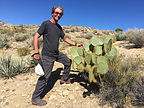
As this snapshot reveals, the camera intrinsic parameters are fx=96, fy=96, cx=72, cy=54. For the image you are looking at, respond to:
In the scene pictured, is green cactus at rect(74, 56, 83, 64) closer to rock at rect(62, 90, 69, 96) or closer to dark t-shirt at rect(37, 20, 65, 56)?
dark t-shirt at rect(37, 20, 65, 56)

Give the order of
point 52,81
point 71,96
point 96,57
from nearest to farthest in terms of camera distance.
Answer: point 96,57 < point 71,96 < point 52,81

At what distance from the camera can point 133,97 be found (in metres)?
1.81

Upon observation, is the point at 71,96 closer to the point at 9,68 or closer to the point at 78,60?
the point at 78,60

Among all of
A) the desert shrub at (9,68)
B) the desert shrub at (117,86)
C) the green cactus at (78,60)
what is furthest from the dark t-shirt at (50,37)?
the desert shrub at (9,68)

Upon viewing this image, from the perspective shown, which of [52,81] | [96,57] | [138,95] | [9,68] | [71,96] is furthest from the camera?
[9,68]

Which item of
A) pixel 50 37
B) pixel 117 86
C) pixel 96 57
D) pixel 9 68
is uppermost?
pixel 50 37

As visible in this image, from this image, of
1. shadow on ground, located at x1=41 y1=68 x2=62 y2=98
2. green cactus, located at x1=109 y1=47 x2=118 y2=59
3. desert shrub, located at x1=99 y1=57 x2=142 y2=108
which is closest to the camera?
desert shrub, located at x1=99 y1=57 x2=142 y2=108

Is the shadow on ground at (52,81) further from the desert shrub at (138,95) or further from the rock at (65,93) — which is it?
the desert shrub at (138,95)

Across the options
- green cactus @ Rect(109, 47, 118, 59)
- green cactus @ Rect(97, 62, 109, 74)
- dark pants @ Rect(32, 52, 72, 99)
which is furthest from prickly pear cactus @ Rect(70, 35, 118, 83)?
dark pants @ Rect(32, 52, 72, 99)

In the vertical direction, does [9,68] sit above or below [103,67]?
below

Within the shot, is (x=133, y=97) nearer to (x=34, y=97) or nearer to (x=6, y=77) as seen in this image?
(x=34, y=97)

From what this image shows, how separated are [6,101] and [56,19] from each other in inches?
91.6

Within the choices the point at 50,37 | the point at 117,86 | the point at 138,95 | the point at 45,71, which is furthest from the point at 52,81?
the point at 138,95

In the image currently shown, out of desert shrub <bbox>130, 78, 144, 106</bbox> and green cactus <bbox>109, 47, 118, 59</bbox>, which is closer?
desert shrub <bbox>130, 78, 144, 106</bbox>
